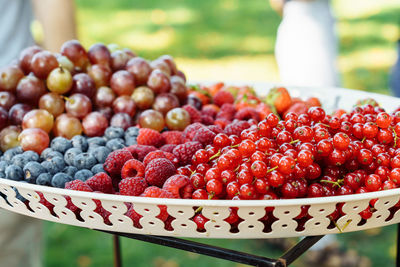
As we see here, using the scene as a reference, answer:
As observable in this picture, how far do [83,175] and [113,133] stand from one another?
19 centimetres

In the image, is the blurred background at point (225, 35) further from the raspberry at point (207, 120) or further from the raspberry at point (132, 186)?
the raspberry at point (132, 186)

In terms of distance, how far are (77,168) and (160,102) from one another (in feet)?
1.07

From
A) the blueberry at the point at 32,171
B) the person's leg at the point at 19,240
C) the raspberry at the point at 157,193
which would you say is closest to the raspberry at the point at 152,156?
the raspberry at the point at 157,193

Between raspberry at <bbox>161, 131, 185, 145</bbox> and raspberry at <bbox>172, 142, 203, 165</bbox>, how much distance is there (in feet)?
0.37

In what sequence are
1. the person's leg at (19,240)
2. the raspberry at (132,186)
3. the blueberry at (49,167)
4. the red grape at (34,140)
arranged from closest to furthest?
1. the raspberry at (132,186)
2. the blueberry at (49,167)
3. the red grape at (34,140)
4. the person's leg at (19,240)

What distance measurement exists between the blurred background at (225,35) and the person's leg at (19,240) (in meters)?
0.59

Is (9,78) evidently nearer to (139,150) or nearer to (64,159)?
(64,159)

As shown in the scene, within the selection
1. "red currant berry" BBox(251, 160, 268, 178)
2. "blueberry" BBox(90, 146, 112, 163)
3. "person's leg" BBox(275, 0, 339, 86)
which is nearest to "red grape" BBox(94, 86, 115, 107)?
"blueberry" BBox(90, 146, 112, 163)

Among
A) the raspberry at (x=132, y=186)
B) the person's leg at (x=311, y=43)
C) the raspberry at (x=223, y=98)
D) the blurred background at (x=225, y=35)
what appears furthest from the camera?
the blurred background at (x=225, y=35)

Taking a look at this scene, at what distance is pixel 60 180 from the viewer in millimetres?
949

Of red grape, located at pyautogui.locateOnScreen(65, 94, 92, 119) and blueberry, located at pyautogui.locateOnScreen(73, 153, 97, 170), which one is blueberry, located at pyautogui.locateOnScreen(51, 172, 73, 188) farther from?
red grape, located at pyautogui.locateOnScreen(65, 94, 92, 119)

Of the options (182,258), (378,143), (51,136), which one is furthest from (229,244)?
→ (378,143)

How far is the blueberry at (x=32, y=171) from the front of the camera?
97cm

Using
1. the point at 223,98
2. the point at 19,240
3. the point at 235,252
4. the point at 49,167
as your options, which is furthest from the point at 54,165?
the point at 19,240
